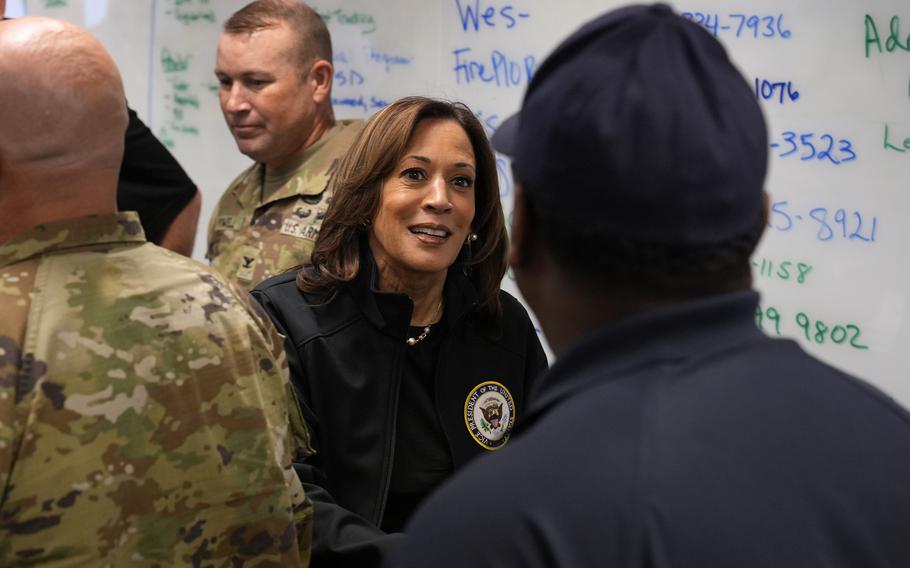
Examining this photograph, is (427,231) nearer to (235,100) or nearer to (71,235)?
(71,235)

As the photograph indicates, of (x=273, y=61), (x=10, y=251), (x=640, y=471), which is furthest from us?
(x=273, y=61)

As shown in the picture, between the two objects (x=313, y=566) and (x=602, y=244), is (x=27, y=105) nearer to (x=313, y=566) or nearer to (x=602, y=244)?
(x=602, y=244)

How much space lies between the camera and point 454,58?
2842 millimetres

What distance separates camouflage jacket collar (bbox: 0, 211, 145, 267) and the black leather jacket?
54 centimetres

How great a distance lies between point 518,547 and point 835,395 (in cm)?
25

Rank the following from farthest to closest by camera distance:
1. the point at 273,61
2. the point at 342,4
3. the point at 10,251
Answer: the point at 342,4 → the point at 273,61 → the point at 10,251

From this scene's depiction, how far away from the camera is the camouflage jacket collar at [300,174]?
241cm

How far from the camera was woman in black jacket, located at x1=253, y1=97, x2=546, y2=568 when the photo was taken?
5.33 ft

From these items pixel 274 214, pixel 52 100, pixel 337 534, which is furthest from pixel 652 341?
pixel 274 214

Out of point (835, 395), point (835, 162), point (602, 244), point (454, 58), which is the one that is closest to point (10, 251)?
point (602, 244)

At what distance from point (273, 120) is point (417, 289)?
889 millimetres

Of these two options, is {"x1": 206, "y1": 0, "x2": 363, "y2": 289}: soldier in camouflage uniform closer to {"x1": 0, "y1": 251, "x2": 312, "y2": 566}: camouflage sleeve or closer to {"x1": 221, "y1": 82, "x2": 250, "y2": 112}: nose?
{"x1": 221, "y1": 82, "x2": 250, "y2": 112}: nose

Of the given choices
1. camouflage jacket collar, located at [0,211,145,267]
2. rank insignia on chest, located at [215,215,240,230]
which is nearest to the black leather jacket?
camouflage jacket collar, located at [0,211,145,267]

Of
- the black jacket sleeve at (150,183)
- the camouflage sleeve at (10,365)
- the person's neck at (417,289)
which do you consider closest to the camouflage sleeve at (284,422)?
the camouflage sleeve at (10,365)
